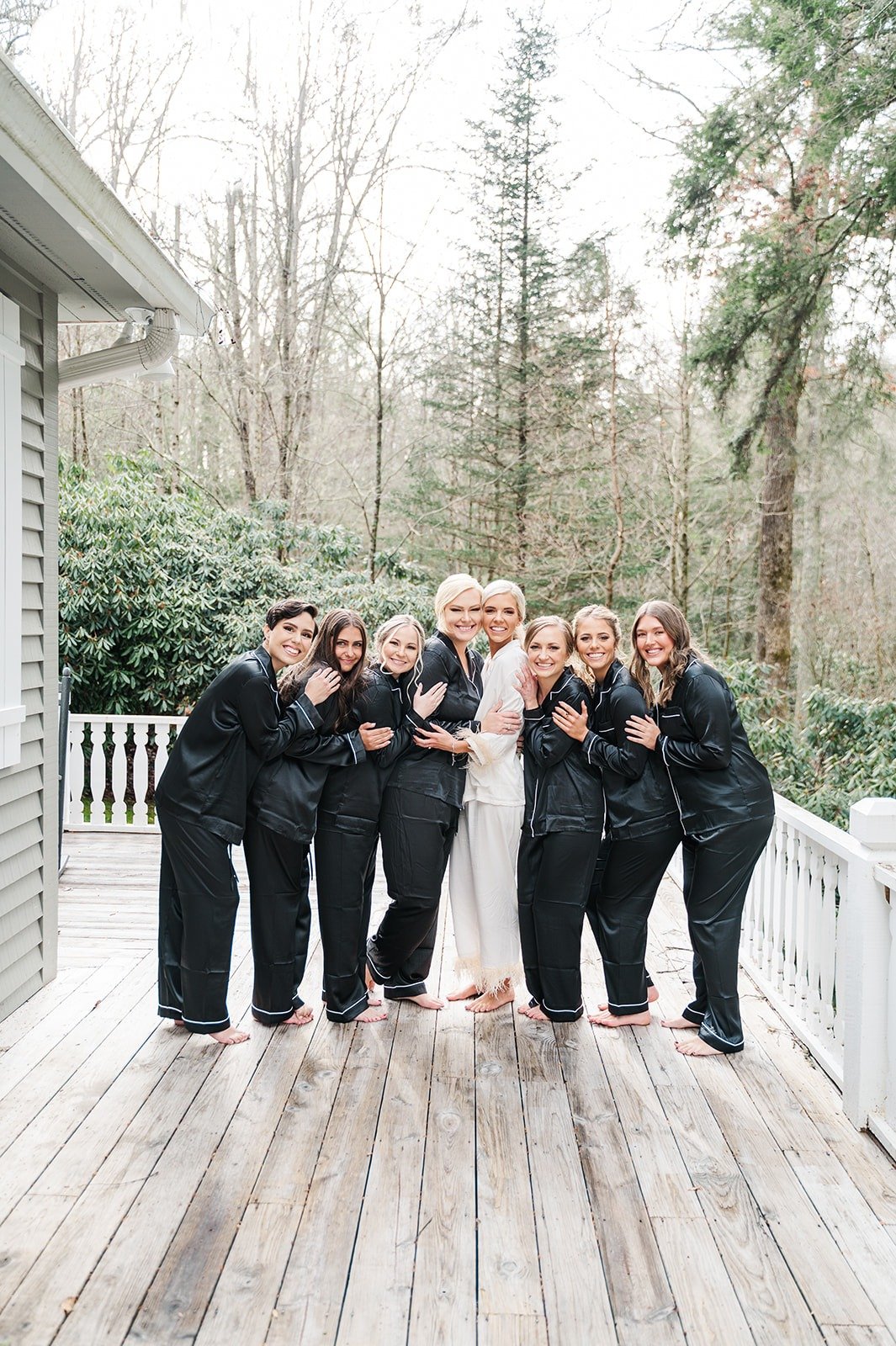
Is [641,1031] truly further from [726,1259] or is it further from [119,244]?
[119,244]

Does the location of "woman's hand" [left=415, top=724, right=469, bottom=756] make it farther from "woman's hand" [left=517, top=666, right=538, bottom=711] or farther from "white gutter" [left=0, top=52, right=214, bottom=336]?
"white gutter" [left=0, top=52, right=214, bottom=336]

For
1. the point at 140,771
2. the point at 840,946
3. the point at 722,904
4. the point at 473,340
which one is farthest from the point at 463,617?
the point at 473,340

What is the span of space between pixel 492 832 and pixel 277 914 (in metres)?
0.84

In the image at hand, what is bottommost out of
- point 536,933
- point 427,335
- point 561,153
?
point 536,933

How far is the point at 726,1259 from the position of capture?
232cm

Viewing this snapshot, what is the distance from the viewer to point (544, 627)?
366 centimetres

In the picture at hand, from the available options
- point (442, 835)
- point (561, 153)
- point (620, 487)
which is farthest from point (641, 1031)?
point (561, 153)

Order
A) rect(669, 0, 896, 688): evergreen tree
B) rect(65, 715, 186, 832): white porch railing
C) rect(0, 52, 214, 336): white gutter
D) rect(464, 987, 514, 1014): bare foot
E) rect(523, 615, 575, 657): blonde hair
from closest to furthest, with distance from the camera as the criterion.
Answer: rect(0, 52, 214, 336): white gutter → rect(523, 615, 575, 657): blonde hair → rect(464, 987, 514, 1014): bare foot → rect(65, 715, 186, 832): white porch railing → rect(669, 0, 896, 688): evergreen tree

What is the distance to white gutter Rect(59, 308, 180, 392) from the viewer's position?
4152 mm

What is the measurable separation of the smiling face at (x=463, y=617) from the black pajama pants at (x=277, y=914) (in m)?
0.95

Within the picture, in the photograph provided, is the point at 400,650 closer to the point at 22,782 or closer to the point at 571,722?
the point at 571,722

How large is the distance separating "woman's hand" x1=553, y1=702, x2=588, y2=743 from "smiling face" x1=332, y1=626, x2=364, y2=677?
0.76 m

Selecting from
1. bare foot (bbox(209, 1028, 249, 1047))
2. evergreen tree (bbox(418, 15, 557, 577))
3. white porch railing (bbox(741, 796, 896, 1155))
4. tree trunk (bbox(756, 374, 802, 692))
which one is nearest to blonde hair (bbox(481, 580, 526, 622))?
white porch railing (bbox(741, 796, 896, 1155))

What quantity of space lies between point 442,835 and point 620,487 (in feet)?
32.4
